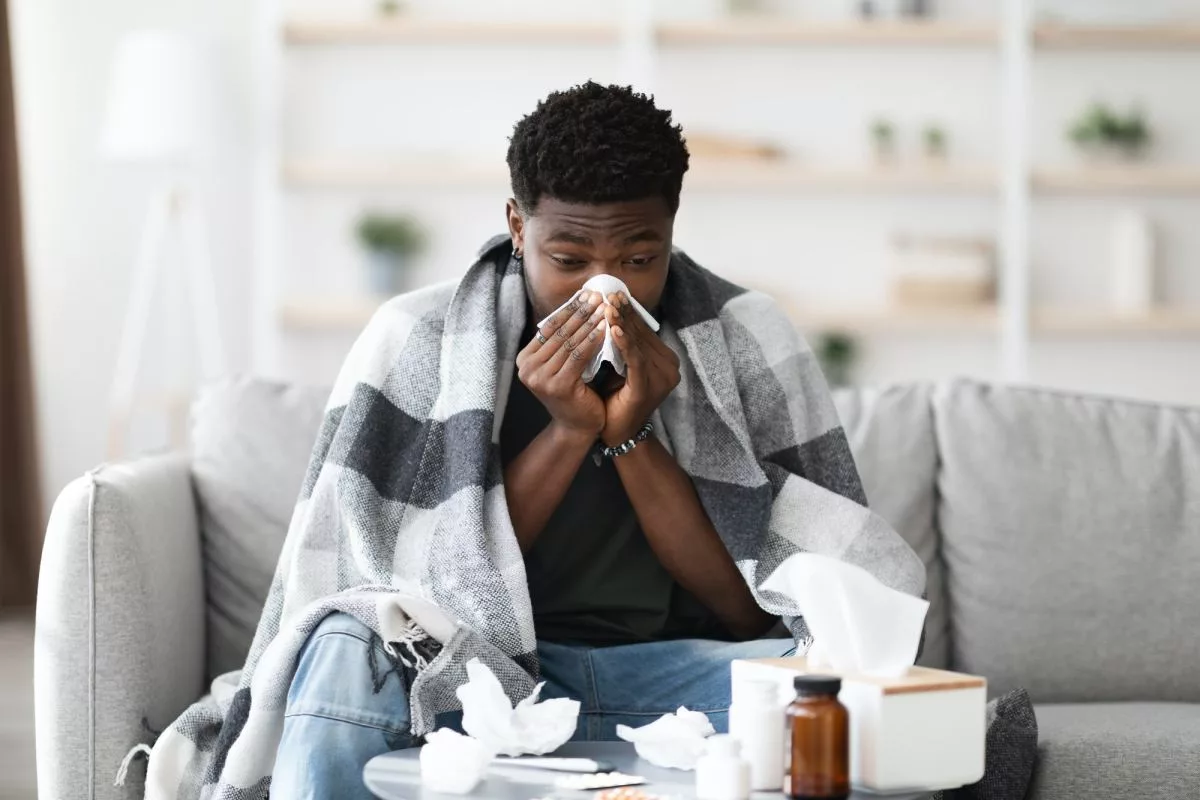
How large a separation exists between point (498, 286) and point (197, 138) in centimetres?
256

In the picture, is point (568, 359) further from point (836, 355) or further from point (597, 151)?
point (836, 355)

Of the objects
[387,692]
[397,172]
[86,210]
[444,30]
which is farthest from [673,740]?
[86,210]

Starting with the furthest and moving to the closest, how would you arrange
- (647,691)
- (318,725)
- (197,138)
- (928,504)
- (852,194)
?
(852,194) → (197,138) → (928,504) → (647,691) → (318,725)

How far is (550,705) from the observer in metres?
1.42

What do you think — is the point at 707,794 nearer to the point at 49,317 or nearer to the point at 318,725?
the point at 318,725

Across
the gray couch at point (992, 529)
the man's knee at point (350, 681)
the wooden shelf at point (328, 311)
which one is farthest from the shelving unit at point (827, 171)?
the man's knee at point (350, 681)

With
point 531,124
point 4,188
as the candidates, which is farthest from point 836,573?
point 4,188

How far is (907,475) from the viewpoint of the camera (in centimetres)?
216

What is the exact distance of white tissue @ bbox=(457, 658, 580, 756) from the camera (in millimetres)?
1366

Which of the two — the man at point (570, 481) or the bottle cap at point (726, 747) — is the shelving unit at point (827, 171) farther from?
the bottle cap at point (726, 747)

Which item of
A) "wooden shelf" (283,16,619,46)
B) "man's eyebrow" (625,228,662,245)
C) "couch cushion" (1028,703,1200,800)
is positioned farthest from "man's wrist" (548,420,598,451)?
"wooden shelf" (283,16,619,46)

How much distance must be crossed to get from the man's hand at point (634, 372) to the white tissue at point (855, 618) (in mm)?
433

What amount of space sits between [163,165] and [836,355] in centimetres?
226

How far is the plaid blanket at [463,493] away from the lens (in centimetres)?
153
